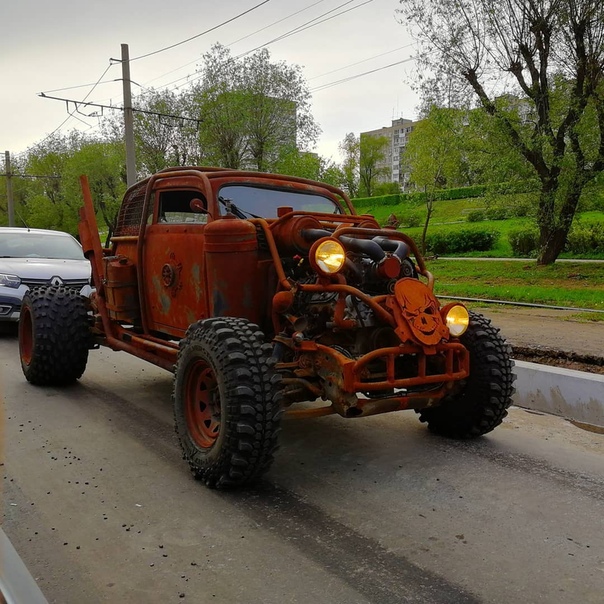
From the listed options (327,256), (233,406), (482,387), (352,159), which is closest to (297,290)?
(327,256)

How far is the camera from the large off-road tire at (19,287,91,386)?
6.61m

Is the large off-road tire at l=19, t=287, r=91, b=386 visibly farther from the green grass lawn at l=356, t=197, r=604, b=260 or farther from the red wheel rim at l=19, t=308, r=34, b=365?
the green grass lawn at l=356, t=197, r=604, b=260

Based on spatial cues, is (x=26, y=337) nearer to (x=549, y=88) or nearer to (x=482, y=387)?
(x=482, y=387)

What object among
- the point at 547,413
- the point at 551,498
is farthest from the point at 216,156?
the point at 551,498

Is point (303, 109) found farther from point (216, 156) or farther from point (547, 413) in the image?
point (547, 413)

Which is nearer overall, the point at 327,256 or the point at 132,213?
the point at 327,256

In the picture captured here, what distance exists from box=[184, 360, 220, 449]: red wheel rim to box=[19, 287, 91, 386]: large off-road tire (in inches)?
105

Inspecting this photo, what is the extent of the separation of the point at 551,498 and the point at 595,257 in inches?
716

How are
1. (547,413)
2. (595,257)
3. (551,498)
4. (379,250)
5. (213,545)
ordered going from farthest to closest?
(595,257) → (547,413) → (379,250) → (551,498) → (213,545)

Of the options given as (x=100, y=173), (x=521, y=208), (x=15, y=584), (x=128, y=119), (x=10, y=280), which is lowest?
(x=15, y=584)

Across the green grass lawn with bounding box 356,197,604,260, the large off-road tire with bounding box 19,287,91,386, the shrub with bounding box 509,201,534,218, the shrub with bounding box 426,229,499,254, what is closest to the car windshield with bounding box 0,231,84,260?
the large off-road tire with bounding box 19,287,91,386

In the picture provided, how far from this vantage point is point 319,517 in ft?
12.4

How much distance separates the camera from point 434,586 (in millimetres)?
3023

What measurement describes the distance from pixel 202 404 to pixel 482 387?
2.08 m
